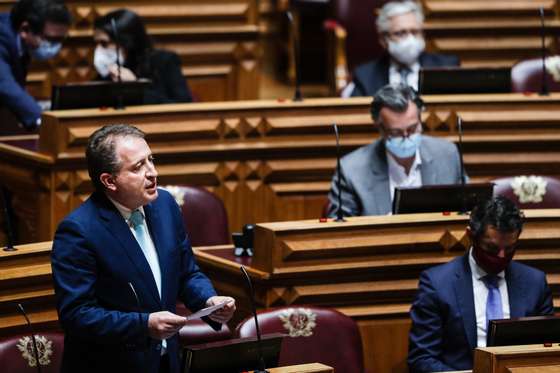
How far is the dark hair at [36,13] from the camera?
3111mm

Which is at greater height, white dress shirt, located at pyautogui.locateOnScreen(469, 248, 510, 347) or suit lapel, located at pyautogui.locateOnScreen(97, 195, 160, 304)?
suit lapel, located at pyautogui.locateOnScreen(97, 195, 160, 304)

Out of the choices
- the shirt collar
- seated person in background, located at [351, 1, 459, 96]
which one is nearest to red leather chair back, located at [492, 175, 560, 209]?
the shirt collar

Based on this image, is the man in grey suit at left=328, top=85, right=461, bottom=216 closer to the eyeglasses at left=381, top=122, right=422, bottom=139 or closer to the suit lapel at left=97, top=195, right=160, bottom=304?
the eyeglasses at left=381, top=122, right=422, bottom=139

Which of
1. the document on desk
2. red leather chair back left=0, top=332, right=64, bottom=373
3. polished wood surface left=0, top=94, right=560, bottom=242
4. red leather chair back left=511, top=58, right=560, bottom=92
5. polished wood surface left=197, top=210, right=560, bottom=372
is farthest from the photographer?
red leather chair back left=511, top=58, right=560, bottom=92

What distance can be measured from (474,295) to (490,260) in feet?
0.24

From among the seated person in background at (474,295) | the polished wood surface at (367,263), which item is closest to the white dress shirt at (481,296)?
the seated person in background at (474,295)

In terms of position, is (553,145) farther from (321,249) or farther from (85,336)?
(85,336)

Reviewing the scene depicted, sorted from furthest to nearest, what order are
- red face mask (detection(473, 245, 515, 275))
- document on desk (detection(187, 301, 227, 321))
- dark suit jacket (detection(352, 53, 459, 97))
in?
1. dark suit jacket (detection(352, 53, 459, 97))
2. red face mask (detection(473, 245, 515, 275))
3. document on desk (detection(187, 301, 227, 321))

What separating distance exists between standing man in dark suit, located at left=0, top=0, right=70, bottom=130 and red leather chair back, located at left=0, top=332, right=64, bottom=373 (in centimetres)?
108

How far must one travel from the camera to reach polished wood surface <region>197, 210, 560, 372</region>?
2.40 m

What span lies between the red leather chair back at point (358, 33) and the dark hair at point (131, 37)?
3.06 feet

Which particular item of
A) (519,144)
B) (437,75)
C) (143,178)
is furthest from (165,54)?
(143,178)

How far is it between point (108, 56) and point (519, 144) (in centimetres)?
105

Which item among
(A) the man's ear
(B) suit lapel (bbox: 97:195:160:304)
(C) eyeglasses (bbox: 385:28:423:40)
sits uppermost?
(C) eyeglasses (bbox: 385:28:423:40)
